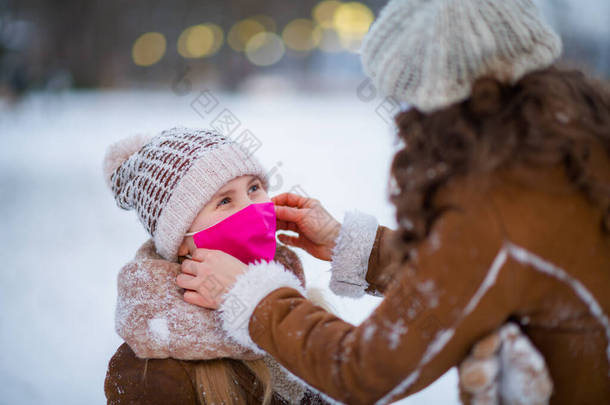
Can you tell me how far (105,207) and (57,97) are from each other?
12.5m

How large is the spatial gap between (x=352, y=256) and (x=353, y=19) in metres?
22.5

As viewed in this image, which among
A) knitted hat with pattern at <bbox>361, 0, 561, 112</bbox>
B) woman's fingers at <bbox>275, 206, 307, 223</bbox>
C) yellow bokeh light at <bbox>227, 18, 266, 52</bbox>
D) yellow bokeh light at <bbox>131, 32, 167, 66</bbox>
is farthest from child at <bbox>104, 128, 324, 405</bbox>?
yellow bokeh light at <bbox>227, 18, 266, 52</bbox>

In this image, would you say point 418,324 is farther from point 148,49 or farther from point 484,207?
point 148,49

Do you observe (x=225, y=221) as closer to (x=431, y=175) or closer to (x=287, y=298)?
(x=287, y=298)

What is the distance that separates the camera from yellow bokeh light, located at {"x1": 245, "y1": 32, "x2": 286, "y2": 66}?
25.8 metres

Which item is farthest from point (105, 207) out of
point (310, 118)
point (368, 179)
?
point (310, 118)

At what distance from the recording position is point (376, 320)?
0.99 metres

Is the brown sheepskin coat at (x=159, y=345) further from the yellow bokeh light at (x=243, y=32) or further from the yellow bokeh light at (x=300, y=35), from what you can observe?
the yellow bokeh light at (x=300, y=35)

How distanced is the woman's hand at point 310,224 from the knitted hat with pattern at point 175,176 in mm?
180

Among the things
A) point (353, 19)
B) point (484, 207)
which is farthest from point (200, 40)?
point (484, 207)

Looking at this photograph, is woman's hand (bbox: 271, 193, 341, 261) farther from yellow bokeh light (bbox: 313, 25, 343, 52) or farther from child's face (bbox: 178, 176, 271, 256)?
yellow bokeh light (bbox: 313, 25, 343, 52)

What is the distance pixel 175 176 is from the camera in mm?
1563

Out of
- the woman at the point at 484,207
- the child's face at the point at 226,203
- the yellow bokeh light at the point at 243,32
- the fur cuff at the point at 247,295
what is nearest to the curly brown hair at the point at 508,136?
the woman at the point at 484,207

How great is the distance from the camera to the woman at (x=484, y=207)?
882 mm
